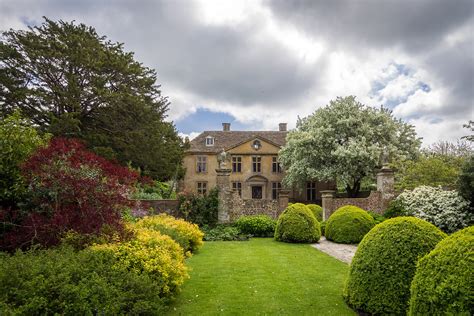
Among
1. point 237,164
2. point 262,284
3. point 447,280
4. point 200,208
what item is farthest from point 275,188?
point 447,280

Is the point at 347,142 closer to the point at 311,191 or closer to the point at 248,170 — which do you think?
the point at 311,191

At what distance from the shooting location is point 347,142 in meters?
25.4

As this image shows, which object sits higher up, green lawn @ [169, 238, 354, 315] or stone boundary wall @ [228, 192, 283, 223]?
stone boundary wall @ [228, 192, 283, 223]

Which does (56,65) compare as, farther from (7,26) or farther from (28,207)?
(28,207)

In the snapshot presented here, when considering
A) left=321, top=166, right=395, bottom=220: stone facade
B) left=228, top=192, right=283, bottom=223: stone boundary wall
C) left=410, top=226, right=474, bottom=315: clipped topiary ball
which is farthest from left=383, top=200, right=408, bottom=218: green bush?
left=410, top=226, right=474, bottom=315: clipped topiary ball

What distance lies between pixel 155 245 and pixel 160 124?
611 inches

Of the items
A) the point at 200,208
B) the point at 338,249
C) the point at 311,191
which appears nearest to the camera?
the point at 338,249

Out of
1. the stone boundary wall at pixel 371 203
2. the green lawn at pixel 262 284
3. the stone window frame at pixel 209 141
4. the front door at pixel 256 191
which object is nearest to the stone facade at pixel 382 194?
the stone boundary wall at pixel 371 203

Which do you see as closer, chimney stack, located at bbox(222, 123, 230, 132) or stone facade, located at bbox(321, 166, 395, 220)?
stone facade, located at bbox(321, 166, 395, 220)

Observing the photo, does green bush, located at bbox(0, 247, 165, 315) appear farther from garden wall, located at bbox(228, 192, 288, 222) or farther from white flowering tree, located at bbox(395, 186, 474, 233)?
garden wall, located at bbox(228, 192, 288, 222)

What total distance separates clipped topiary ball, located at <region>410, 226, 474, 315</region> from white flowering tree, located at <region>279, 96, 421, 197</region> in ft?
69.0

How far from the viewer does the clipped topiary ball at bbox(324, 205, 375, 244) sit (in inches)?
516

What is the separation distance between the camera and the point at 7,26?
57.8 feet

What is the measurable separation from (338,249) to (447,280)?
8864 millimetres
